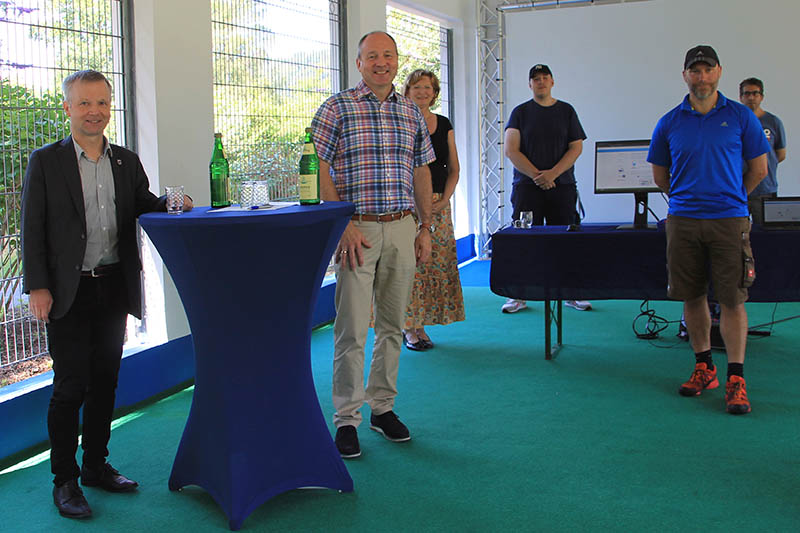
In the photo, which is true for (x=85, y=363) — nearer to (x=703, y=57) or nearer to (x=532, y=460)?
(x=532, y=460)

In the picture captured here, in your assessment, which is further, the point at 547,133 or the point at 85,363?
the point at 547,133

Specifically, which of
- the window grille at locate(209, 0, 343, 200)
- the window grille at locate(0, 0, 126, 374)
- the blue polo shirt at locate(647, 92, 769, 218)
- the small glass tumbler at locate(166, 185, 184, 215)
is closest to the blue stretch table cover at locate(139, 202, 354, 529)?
the small glass tumbler at locate(166, 185, 184, 215)

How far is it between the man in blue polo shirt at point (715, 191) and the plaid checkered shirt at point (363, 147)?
1.43 metres

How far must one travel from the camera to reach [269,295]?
101 inches

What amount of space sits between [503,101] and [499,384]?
19.0ft

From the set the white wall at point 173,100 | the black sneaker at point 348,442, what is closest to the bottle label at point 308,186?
the black sneaker at point 348,442

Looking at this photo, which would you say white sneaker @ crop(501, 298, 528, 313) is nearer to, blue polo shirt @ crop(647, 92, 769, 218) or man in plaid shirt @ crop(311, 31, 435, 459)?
blue polo shirt @ crop(647, 92, 769, 218)

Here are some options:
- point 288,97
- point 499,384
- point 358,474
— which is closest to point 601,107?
point 288,97

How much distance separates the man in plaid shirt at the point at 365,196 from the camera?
3.14 metres

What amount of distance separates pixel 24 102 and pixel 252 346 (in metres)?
1.79

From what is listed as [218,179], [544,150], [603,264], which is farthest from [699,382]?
[218,179]

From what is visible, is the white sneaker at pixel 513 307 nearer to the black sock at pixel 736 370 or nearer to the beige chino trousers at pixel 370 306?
the black sock at pixel 736 370

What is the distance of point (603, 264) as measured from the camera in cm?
454

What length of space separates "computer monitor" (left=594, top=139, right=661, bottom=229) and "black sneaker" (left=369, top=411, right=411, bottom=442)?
201 centimetres
